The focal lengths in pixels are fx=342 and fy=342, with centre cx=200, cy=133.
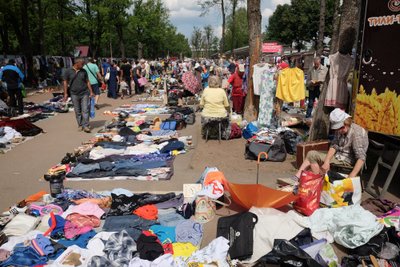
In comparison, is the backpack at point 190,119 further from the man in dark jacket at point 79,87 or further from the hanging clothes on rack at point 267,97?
the man in dark jacket at point 79,87

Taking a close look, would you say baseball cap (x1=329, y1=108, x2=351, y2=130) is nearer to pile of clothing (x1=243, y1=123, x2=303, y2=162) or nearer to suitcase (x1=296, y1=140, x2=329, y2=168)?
suitcase (x1=296, y1=140, x2=329, y2=168)

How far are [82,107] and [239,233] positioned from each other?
745 centimetres

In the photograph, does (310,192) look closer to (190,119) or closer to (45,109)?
(190,119)

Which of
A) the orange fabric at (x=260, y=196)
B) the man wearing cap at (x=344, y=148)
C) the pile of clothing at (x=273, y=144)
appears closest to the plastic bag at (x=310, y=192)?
the orange fabric at (x=260, y=196)

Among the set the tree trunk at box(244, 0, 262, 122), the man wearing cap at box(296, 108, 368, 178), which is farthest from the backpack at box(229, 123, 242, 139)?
the man wearing cap at box(296, 108, 368, 178)

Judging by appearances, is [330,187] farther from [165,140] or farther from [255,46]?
[255,46]

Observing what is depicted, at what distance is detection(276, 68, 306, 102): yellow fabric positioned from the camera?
951 cm

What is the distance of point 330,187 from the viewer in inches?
185

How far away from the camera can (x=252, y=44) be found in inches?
411

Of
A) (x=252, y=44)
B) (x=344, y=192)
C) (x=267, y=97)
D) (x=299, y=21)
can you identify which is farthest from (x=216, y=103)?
(x=299, y=21)

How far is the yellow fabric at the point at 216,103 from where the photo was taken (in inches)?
340

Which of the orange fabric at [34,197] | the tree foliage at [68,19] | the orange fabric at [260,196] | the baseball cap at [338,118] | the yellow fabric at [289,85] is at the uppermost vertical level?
the tree foliage at [68,19]

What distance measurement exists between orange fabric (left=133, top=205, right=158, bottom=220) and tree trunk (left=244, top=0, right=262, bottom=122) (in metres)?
6.16

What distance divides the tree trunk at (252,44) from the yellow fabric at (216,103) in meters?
1.94
